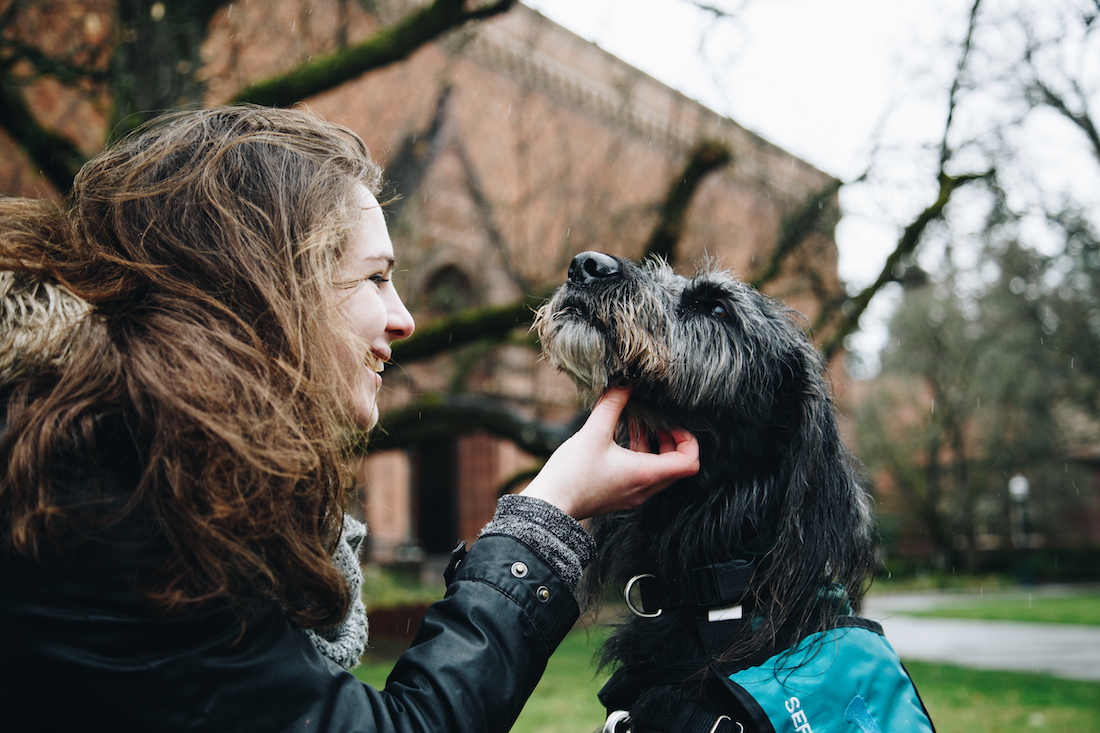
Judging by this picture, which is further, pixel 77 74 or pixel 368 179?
pixel 77 74

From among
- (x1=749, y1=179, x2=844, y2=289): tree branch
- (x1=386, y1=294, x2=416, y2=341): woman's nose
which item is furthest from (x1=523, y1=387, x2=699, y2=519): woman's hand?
(x1=749, y1=179, x2=844, y2=289): tree branch

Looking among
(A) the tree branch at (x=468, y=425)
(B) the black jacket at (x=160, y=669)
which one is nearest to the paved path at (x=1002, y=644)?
(A) the tree branch at (x=468, y=425)

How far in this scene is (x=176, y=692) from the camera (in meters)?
1.17

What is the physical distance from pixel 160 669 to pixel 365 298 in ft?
2.75

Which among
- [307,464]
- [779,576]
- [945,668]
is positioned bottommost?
[945,668]

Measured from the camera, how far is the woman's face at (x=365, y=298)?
167cm

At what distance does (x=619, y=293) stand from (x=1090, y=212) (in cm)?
956

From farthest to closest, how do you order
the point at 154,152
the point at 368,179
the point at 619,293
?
1. the point at 619,293
2. the point at 368,179
3. the point at 154,152

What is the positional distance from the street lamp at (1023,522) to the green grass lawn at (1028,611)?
225 inches

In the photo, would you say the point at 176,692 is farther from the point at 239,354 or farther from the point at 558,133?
the point at 558,133

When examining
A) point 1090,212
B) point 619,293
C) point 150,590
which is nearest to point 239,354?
point 150,590

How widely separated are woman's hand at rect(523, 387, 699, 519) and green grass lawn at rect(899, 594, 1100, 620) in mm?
15890

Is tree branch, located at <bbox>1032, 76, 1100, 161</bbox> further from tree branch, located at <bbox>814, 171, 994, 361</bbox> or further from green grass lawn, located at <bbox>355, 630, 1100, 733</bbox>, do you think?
green grass lawn, located at <bbox>355, 630, 1100, 733</bbox>

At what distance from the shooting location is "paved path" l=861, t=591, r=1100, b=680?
951cm
